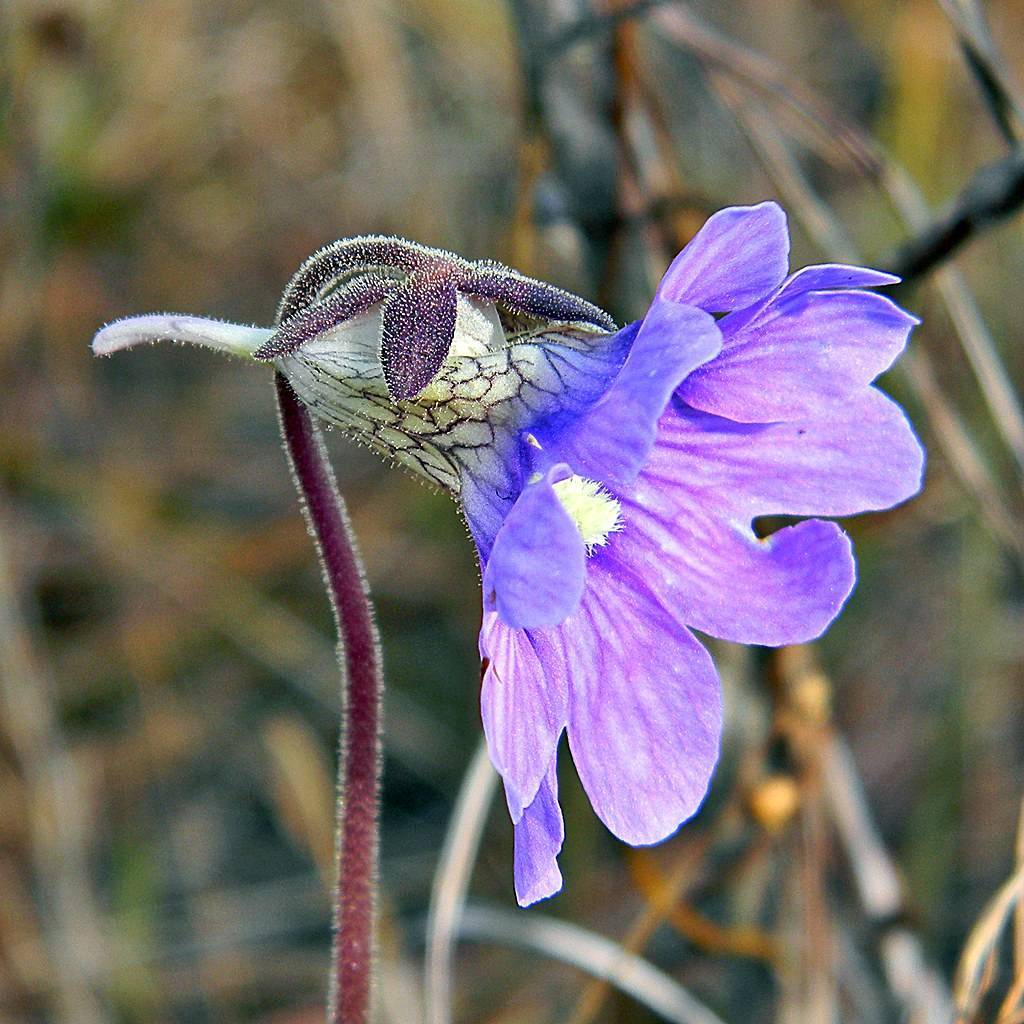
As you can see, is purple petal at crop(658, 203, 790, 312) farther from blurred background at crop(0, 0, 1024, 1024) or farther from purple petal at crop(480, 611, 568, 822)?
blurred background at crop(0, 0, 1024, 1024)

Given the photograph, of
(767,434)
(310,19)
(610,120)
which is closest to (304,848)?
(610,120)

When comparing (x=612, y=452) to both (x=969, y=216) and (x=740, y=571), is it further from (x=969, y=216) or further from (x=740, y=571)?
(x=969, y=216)

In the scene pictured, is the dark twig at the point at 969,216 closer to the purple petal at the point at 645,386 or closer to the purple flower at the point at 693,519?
the purple flower at the point at 693,519

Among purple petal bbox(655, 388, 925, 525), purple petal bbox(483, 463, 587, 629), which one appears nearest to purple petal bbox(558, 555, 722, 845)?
purple petal bbox(655, 388, 925, 525)

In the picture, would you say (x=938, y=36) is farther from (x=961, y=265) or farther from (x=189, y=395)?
(x=189, y=395)

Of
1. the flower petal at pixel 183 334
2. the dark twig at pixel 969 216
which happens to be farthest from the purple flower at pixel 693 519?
the dark twig at pixel 969 216

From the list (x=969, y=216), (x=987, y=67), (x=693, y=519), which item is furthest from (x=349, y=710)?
(x=987, y=67)

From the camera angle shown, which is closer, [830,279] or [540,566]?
[540,566]

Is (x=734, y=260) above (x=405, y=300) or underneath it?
underneath
